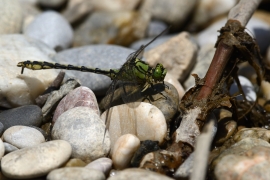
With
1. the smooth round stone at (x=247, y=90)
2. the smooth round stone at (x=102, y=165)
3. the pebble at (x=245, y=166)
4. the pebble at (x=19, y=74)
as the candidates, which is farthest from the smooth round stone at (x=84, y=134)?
the smooth round stone at (x=247, y=90)

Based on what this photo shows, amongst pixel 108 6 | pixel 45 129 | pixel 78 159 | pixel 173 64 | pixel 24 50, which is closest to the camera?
pixel 78 159

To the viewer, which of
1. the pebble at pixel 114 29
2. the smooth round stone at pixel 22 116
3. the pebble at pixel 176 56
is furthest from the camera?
the pebble at pixel 114 29

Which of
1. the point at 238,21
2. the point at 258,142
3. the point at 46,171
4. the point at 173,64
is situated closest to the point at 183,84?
the point at 173,64

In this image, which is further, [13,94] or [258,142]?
[13,94]

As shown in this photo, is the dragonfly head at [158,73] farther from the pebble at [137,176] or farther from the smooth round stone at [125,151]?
the pebble at [137,176]

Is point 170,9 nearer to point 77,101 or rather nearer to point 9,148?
point 77,101

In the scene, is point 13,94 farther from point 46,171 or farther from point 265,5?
point 265,5
